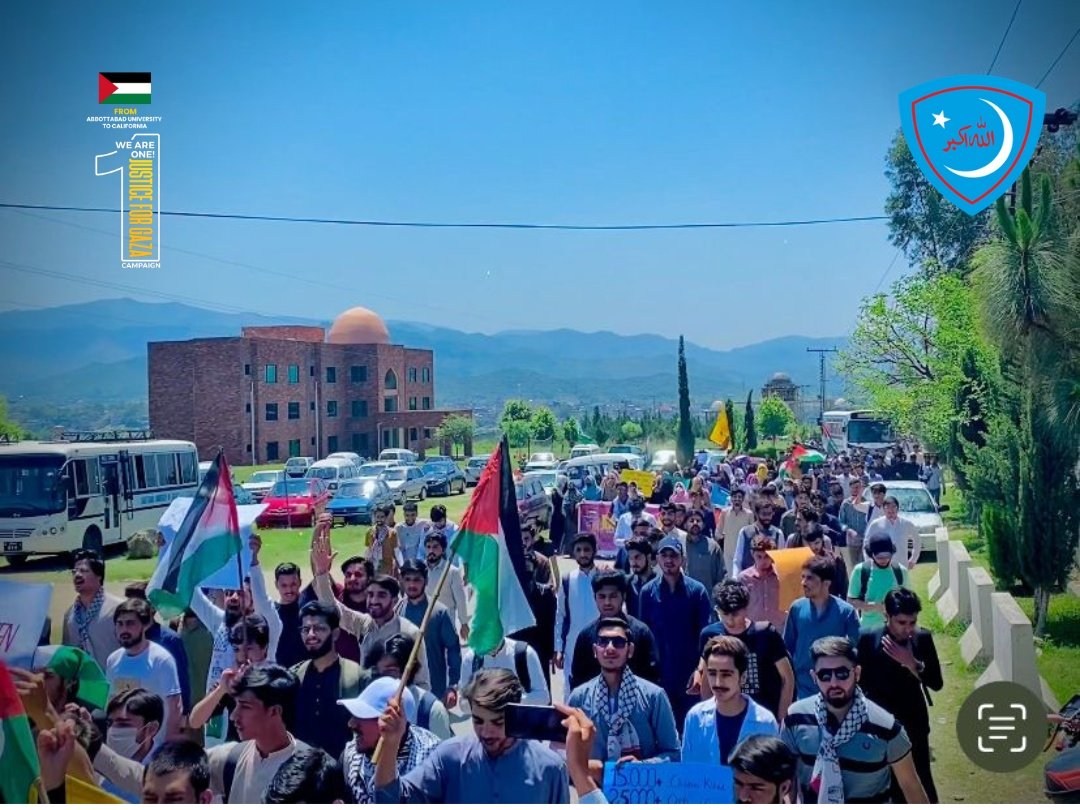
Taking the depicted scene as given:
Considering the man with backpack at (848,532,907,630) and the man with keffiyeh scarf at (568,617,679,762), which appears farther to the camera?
the man with backpack at (848,532,907,630)

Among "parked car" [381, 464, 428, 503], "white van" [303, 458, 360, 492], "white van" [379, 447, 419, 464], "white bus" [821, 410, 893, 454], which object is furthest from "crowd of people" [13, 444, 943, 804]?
"white bus" [821, 410, 893, 454]

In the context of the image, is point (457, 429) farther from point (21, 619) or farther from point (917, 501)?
point (21, 619)

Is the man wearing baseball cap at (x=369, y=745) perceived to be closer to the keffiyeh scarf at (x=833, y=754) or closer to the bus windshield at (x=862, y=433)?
the keffiyeh scarf at (x=833, y=754)

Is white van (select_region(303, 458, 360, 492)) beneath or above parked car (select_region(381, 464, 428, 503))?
above

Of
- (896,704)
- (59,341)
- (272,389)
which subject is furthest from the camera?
(272,389)

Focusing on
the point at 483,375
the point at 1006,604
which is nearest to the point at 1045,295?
the point at 1006,604

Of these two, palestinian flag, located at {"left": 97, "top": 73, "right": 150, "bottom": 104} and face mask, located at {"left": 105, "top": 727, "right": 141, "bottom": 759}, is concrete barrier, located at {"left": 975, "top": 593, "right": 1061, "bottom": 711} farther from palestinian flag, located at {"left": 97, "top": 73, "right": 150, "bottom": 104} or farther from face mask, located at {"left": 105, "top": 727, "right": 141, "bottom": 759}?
palestinian flag, located at {"left": 97, "top": 73, "right": 150, "bottom": 104}

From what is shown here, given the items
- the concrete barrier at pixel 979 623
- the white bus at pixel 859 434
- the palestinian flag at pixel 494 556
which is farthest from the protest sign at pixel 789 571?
the white bus at pixel 859 434

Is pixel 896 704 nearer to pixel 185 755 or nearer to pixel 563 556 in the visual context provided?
pixel 185 755
